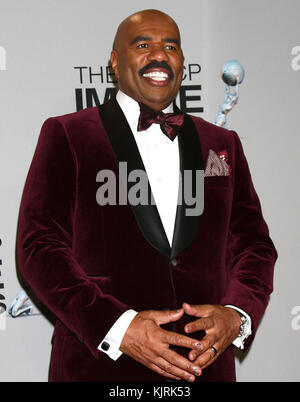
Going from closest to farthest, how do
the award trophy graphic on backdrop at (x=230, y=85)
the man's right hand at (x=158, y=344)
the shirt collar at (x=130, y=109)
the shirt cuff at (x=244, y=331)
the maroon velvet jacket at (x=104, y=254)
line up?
1. the man's right hand at (x=158, y=344)
2. the maroon velvet jacket at (x=104, y=254)
3. the shirt cuff at (x=244, y=331)
4. the shirt collar at (x=130, y=109)
5. the award trophy graphic on backdrop at (x=230, y=85)

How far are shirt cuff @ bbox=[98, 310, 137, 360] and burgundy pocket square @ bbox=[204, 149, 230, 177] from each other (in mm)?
558

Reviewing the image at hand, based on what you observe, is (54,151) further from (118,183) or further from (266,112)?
(266,112)

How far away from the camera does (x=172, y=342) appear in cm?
160

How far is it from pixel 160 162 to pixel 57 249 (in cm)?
44

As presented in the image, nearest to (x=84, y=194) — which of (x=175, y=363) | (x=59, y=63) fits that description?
(x=175, y=363)

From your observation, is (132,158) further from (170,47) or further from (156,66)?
(170,47)

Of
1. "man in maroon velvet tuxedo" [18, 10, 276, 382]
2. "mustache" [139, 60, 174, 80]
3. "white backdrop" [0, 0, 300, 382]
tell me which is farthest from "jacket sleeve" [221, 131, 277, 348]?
"white backdrop" [0, 0, 300, 382]

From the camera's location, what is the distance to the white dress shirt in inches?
72.2

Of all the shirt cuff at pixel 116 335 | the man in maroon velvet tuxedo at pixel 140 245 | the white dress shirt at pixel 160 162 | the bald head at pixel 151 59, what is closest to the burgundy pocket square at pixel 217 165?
the man in maroon velvet tuxedo at pixel 140 245

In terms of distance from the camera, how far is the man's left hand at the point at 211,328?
5.42ft

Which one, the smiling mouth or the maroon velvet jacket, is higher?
the smiling mouth

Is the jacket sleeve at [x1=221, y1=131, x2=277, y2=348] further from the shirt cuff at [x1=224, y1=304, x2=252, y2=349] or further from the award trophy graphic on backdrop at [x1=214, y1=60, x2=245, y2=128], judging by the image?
the award trophy graphic on backdrop at [x1=214, y1=60, x2=245, y2=128]

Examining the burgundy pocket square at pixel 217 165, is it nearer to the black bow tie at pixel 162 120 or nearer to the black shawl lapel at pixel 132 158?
the black bow tie at pixel 162 120

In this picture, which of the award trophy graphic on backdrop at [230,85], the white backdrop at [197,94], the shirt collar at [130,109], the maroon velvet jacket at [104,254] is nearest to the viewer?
the maroon velvet jacket at [104,254]
